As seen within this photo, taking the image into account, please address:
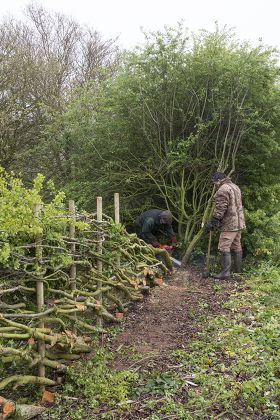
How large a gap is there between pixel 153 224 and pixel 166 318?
2.50 meters

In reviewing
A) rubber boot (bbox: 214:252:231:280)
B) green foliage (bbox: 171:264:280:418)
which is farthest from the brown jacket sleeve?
green foliage (bbox: 171:264:280:418)

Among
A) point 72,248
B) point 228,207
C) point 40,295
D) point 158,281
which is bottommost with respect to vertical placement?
point 158,281

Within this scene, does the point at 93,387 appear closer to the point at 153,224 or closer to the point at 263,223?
the point at 153,224

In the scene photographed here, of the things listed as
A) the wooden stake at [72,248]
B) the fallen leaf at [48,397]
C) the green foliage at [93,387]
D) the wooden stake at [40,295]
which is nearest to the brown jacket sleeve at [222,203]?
the wooden stake at [72,248]

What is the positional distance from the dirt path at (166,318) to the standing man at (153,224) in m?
0.80

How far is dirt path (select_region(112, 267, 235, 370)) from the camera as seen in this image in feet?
14.5

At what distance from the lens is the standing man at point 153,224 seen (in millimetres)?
7586

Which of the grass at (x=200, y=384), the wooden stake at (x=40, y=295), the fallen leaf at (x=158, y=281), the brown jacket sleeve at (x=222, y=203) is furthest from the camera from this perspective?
the brown jacket sleeve at (x=222, y=203)

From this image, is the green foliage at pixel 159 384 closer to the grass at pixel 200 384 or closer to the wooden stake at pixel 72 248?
the grass at pixel 200 384

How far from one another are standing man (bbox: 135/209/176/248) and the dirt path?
80 centimetres

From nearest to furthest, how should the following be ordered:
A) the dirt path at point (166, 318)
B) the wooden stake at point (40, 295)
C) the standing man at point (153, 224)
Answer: the wooden stake at point (40, 295), the dirt path at point (166, 318), the standing man at point (153, 224)

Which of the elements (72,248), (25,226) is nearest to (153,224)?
(72,248)

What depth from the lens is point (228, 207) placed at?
7398 millimetres

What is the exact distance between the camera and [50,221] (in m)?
3.86
